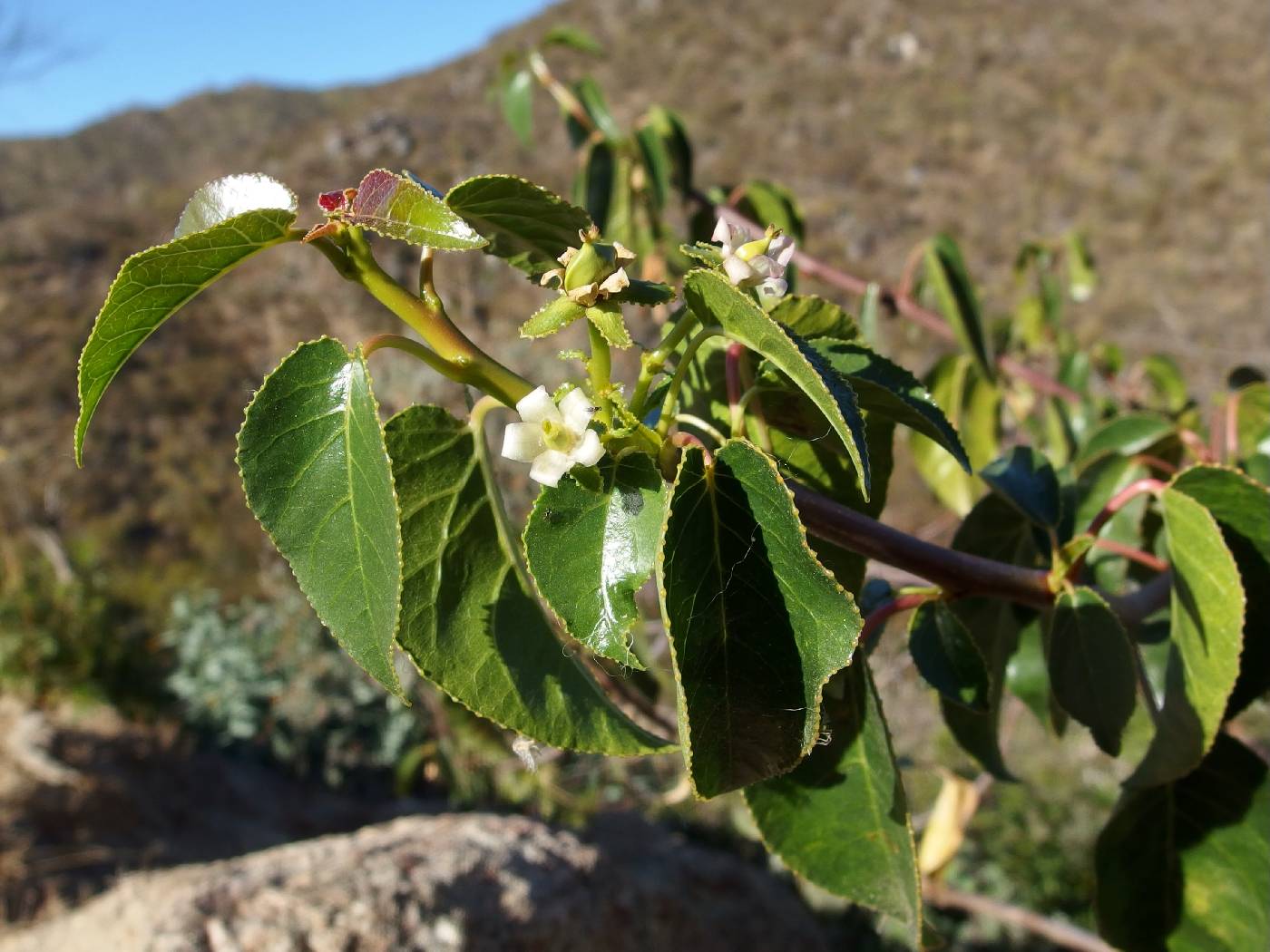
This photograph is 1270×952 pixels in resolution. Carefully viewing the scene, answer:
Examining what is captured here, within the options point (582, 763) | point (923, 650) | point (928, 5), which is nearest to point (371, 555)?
point (923, 650)

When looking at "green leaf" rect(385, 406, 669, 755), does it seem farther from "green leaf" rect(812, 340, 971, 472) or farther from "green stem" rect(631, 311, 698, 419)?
"green leaf" rect(812, 340, 971, 472)

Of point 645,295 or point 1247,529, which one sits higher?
point 645,295

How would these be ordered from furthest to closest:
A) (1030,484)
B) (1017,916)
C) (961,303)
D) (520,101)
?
(520,101), (1017,916), (961,303), (1030,484)

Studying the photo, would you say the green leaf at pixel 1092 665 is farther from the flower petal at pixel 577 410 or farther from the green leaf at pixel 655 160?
the green leaf at pixel 655 160

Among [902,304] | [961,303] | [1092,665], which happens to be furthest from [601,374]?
[902,304]

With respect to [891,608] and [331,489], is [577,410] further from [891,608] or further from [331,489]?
[891,608]

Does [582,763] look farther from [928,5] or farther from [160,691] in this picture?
[928,5]

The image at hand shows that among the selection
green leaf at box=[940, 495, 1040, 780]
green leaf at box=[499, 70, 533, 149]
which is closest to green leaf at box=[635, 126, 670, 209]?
green leaf at box=[499, 70, 533, 149]
